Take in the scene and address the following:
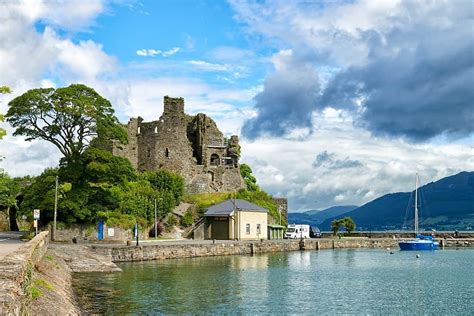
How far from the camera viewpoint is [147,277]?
40.1 meters

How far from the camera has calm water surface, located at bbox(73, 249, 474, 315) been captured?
95.1 feet

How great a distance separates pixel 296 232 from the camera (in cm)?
9025

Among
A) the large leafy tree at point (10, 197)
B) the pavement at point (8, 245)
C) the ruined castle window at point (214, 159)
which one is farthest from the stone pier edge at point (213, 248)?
the ruined castle window at point (214, 159)

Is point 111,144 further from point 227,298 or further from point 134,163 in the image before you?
point 227,298

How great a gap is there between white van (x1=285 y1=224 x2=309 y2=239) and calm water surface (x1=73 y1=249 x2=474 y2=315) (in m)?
32.4

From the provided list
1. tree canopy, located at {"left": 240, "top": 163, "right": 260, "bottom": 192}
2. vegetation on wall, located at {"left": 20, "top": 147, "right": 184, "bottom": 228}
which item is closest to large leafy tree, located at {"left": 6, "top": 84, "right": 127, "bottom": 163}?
vegetation on wall, located at {"left": 20, "top": 147, "right": 184, "bottom": 228}

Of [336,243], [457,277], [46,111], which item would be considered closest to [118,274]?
[46,111]

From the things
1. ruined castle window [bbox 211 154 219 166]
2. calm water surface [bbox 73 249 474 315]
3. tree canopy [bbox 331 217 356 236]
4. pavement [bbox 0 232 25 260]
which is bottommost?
calm water surface [bbox 73 249 474 315]

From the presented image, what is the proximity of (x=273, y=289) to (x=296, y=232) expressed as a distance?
179ft

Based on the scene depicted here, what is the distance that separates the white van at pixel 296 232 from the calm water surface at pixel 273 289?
3240 centimetres

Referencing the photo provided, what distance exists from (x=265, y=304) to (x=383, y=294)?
858 centimetres

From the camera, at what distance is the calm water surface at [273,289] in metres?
29.0

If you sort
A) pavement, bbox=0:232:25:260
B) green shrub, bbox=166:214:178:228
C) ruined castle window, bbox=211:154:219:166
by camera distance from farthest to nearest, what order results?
ruined castle window, bbox=211:154:219:166
green shrub, bbox=166:214:178:228
pavement, bbox=0:232:25:260

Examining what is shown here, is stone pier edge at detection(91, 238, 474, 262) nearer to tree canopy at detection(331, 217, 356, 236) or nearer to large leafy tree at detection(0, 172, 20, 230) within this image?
tree canopy at detection(331, 217, 356, 236)
